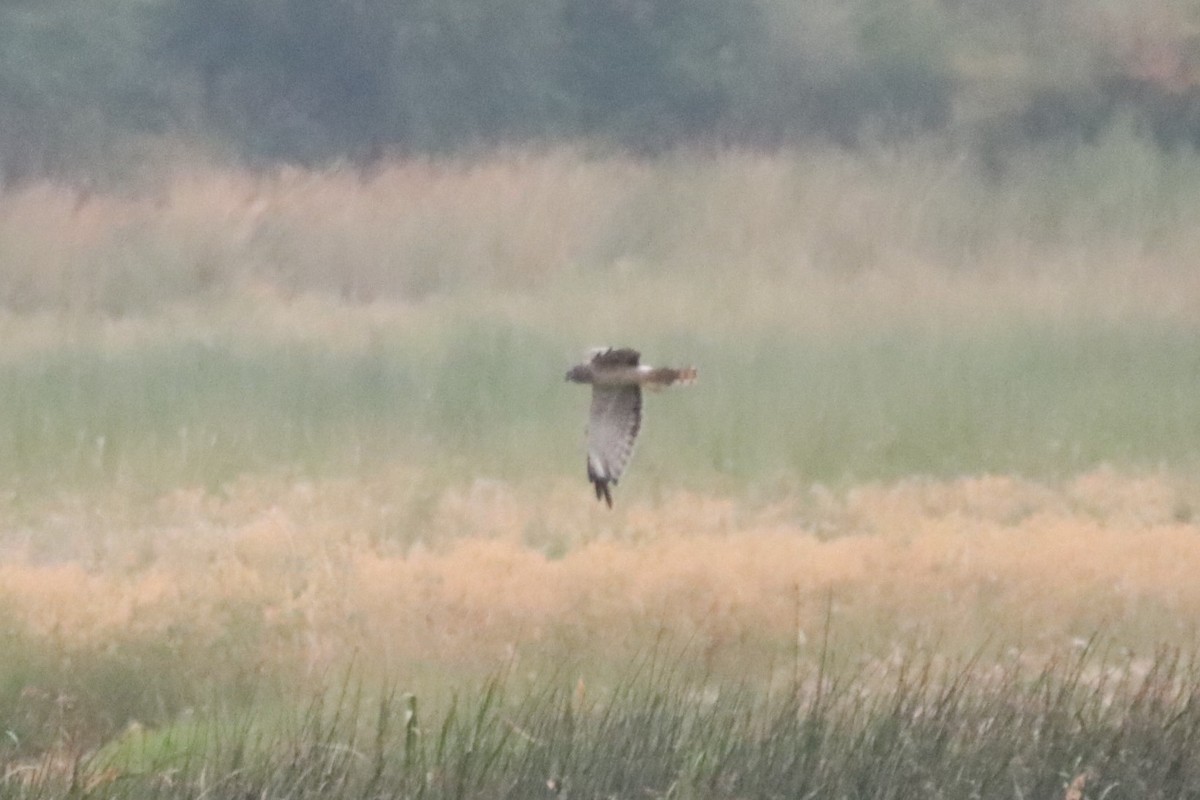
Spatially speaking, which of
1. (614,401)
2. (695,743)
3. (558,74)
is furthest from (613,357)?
(695,743)

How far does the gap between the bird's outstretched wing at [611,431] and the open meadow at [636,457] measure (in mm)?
63

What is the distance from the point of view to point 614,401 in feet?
13.9

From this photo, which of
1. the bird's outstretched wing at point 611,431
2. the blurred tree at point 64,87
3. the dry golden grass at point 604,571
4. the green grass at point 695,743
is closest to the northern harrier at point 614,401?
the bird's outstretched wing at point 611,431

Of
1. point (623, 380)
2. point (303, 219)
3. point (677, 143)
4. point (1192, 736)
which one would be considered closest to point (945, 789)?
point (1192, 736)

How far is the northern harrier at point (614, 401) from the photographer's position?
4172 millimetres

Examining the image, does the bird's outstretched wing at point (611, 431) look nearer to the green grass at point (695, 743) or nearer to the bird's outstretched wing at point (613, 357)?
the bird's outstretched wing at point (613, 357)

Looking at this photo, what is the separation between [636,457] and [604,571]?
0.85 feet

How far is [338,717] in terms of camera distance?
148 inches

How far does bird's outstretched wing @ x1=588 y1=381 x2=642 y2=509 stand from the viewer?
4.23 m

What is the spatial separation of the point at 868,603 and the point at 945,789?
2.07ft

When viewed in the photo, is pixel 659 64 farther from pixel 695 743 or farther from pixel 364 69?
pixel 695 743

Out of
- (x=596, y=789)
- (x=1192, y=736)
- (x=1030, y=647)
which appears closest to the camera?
(x=596, y=789)

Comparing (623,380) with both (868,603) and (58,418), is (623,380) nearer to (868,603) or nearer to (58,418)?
(868,603)

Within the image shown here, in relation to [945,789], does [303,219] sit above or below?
above
